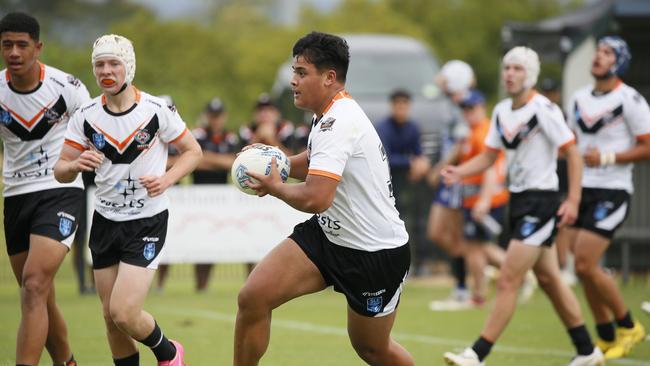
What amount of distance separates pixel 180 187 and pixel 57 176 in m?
7.69

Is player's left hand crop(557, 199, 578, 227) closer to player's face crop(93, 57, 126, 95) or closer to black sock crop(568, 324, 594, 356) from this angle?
black sock crop(568, 324, 594, 356)

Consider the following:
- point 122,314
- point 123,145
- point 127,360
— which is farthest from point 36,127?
point 127,360

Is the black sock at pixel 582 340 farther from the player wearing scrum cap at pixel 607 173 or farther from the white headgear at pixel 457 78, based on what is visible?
the white headgear at pixel 457 78

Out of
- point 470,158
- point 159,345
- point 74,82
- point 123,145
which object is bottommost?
point 159,345

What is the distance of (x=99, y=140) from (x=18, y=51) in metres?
1.05

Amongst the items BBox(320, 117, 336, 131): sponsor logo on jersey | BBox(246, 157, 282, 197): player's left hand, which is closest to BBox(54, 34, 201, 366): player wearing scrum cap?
BBox(246, 157, 282, 197): player's left hand

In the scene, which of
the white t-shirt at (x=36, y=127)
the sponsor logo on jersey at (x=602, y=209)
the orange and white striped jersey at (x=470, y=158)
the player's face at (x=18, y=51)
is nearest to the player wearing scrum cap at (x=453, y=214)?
the orange and white striped jersey at (x=470, y=158)

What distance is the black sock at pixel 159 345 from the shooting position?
7246 mm

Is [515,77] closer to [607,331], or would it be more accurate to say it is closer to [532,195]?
[532,195]

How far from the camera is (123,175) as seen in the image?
288 inches

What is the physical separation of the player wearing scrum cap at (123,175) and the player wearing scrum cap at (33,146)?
519mm

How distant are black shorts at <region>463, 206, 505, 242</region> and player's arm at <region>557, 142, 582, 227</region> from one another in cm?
436

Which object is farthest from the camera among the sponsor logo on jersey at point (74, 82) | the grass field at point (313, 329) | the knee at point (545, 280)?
the grass field at point (313, 329)

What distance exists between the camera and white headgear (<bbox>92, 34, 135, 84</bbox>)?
23.6 ft
